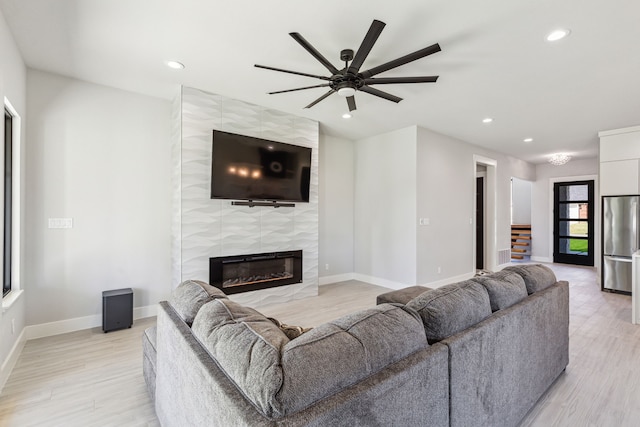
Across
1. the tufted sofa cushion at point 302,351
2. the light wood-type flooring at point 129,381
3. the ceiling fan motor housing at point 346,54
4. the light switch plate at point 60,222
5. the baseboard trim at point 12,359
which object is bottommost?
the light wood-type flooring at point 129,381

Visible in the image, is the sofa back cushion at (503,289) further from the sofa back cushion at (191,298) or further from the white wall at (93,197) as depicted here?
the white wall at (93,197)

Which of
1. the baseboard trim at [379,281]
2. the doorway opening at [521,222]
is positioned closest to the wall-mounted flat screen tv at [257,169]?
the baseboard trim at [379,281]

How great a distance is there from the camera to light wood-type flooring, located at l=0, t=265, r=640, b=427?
6.53 feet

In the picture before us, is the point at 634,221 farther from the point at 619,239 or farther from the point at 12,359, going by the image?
the point at 12,359

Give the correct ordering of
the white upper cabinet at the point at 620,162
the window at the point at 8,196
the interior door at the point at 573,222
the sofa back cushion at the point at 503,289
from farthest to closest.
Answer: the interior door at the point at 573,222, the white upper cabinet at the point at 620,162, the window at the point at 8,196, the sofa back cushion at the point at 503,289

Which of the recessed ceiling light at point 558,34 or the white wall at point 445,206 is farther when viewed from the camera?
the white wall at point 445,206

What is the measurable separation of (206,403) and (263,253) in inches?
130

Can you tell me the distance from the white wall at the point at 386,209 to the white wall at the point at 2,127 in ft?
15.6

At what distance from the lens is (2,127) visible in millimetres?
2371

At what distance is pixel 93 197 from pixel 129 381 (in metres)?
2.16

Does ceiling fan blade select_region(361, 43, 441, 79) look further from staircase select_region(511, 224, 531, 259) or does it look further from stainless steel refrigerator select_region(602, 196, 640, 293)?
staircase select_region(511, 224, 531, 259)

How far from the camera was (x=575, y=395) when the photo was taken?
87.0 inches

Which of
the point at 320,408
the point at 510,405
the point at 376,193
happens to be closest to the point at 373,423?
the point at 320,408

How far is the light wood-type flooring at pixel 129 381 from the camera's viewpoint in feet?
6.53
